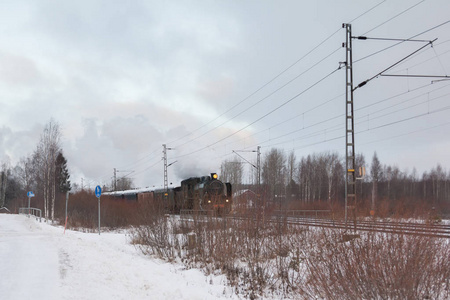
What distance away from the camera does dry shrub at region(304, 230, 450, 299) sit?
17.0 ft

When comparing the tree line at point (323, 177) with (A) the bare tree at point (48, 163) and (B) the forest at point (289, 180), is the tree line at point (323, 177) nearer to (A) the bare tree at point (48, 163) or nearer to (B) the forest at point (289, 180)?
(B) the forest at point (289, 180)

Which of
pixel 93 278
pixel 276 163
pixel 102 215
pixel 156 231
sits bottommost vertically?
pixel 102 215

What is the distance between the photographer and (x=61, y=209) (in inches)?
1457

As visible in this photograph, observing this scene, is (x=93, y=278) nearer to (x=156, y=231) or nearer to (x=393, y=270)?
(x=156, y=231)

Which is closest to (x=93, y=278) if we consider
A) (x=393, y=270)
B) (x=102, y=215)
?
(x=393, y=270)

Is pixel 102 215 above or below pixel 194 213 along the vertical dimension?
below

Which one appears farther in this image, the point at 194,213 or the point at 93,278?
the point at 194,213

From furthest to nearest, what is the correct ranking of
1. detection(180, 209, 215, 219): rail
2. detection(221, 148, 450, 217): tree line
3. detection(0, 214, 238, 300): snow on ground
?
detection(221, 148, 450, 217): tree line
detection(180, 209, 215, 219): rail
detection(0, 214, 238, 300): snow on ground

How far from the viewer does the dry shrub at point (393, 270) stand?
5180mm

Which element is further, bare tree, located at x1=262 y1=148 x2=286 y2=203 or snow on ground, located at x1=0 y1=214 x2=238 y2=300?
bare tree, located at x1=262 y1=148 x2=286 y2=203

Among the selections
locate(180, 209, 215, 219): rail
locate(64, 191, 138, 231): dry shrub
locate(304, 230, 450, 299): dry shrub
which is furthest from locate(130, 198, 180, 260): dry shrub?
locate(64, 191, 138, 231): dry shrub

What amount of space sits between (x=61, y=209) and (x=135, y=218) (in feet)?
78.6

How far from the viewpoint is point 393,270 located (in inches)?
210

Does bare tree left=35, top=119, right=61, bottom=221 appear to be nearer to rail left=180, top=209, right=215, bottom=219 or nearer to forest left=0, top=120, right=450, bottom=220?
forest left=0, top=120, right=450, bottom=220
